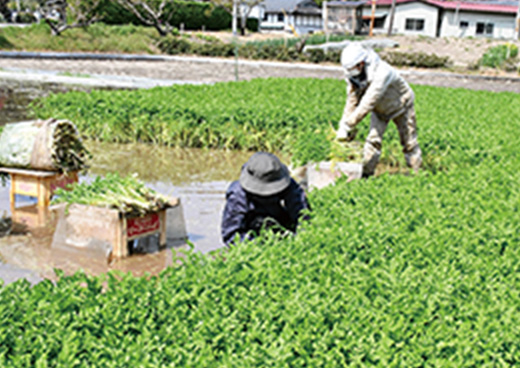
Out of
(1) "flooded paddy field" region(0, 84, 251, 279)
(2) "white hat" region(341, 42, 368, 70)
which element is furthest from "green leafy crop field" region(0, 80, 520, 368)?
(2) "white hat" region(341, 42, 368, 70)

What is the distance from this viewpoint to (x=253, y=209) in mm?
4824

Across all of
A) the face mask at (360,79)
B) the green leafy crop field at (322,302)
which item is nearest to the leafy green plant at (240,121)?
the face mask at (360,79)

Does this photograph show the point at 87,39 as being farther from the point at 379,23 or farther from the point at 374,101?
the point at 374,101

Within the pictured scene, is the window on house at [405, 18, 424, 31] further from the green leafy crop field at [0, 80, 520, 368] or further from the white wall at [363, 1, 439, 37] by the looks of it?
the green leafy crop field at [0, 80, 520, 368]

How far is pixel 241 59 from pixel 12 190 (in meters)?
28.0

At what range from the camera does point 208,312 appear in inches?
141

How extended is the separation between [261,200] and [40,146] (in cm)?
324

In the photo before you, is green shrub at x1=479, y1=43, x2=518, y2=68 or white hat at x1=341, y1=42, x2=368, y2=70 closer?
white hat at x1=341, y1=42, x2=368, y2=70

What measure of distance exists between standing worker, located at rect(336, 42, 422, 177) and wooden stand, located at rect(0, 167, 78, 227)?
3.48 metres

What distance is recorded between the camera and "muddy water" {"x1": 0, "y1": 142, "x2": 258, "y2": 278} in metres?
5.88

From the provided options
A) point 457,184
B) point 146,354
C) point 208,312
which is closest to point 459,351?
point 208,312

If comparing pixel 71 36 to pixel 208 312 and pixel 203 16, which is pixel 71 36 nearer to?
pixel 203 16

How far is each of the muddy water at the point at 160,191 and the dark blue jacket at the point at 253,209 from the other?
0.55 metres

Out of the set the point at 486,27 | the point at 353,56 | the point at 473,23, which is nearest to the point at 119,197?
the point at 353,56
